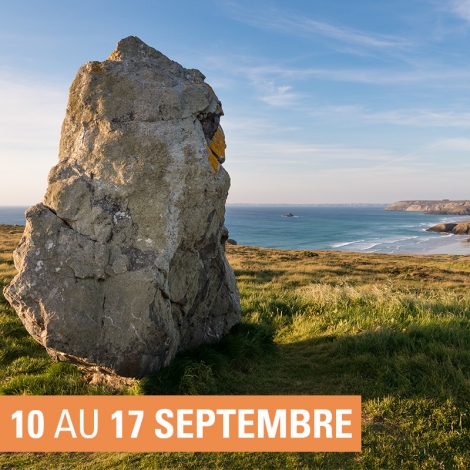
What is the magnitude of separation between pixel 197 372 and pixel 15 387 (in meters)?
2.92

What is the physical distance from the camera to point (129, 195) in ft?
19.6

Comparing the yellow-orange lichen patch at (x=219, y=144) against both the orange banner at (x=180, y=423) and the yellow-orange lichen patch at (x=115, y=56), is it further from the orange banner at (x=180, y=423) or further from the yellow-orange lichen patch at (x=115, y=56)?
the orange banner at (x=180, y=423)

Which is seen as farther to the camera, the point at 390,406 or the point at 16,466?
the point at 390,406

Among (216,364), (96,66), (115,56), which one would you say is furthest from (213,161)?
(216,364)

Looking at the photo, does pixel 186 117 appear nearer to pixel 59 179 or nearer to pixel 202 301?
pixel 59 179

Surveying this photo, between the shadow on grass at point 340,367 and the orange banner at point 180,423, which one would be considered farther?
the shadow on grass at point 340,367

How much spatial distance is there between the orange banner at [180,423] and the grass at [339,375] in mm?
168

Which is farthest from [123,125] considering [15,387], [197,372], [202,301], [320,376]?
[320,376]

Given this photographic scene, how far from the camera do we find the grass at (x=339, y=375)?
14.8 feet

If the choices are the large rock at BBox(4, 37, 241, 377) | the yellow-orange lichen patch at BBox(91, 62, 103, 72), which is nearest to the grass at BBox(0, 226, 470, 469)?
the large rock at BBox(4, 37, 241, 377)

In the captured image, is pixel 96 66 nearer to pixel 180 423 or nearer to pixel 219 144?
pixel 219 144

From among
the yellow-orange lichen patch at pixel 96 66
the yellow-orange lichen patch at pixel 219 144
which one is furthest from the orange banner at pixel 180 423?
the yellow-orange lichen patch at pixel 96 66

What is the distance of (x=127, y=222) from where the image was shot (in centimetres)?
590

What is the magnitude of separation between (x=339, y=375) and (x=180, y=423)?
281 centimetres
